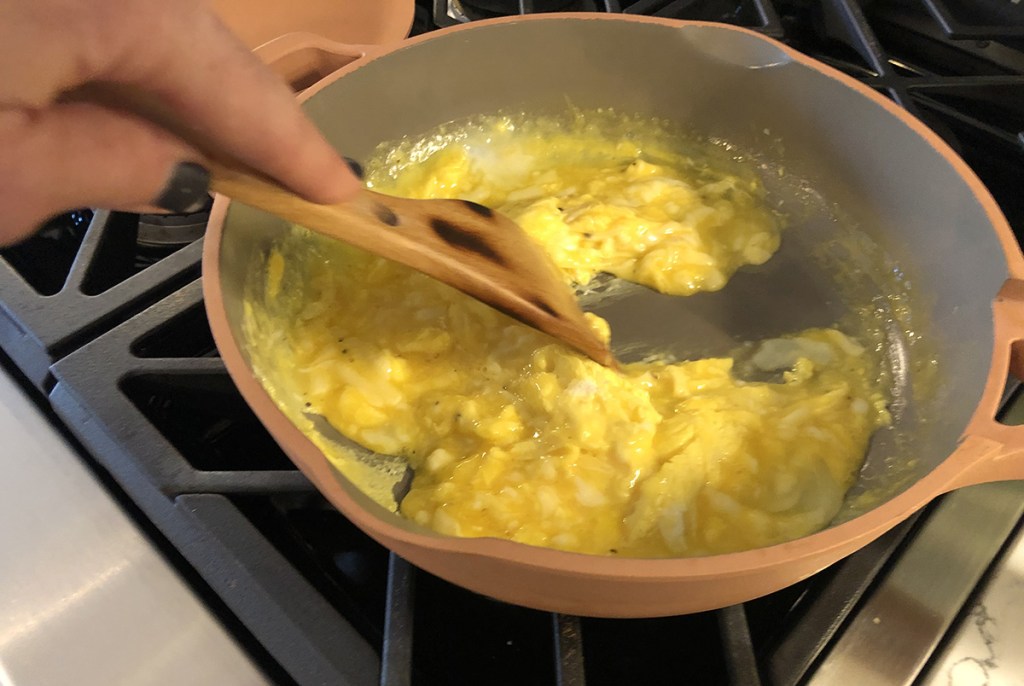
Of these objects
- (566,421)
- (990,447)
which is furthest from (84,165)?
(990,447)

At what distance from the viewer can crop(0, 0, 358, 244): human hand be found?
420 mm

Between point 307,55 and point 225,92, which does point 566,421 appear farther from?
point 307,55

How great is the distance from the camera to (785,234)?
3.92ft

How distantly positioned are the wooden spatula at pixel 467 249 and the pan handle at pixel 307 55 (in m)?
0.30

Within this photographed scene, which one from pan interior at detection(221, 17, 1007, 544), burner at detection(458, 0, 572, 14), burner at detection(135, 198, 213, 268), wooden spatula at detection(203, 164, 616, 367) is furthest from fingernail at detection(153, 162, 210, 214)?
burner at detection(458, 0, 572, 14)

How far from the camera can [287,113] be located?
1.87 feet

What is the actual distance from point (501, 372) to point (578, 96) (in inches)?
21.2

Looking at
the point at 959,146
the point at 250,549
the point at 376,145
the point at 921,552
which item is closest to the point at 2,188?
the point at 250,549

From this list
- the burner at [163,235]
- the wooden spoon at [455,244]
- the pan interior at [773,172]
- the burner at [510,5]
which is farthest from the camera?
the burner at [510,5]

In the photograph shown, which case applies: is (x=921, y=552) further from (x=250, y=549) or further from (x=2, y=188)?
(x=2, y=188)

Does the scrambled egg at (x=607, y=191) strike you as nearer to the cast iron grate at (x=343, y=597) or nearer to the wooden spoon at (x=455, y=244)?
the wooden spoon at (x=455, y=244)

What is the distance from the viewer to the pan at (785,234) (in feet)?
2.14

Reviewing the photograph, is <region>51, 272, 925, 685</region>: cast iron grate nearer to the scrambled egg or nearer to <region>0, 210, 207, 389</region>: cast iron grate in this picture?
<region>0, 210, 207, 389</region>: cast iron grate

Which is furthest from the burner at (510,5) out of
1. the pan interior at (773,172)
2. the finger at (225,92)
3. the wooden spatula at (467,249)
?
the finger at (225,92)
